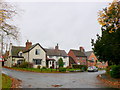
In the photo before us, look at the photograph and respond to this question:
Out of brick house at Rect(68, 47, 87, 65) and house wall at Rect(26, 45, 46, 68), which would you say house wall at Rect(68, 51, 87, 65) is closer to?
brick house at Rect(68, 47, 87, 65)

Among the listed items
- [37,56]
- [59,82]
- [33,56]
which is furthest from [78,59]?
[59,82]

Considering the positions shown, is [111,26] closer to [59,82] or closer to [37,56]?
[59,82]

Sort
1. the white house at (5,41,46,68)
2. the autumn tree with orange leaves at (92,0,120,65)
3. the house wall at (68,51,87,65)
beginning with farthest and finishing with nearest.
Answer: the house wall at (68,51,87,65) → the white house at (5,41,46,68) → the autumn tree with orange leaves at (92,0,120,65)

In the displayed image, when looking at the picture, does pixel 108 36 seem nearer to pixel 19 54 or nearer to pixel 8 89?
pixel 8 89

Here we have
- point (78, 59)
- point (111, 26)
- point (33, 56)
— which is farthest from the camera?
point (78, 59)

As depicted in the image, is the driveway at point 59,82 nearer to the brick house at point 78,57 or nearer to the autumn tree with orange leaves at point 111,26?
the autumn tree with orange leaves at point 111,26

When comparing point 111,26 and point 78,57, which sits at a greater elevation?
point 111,26

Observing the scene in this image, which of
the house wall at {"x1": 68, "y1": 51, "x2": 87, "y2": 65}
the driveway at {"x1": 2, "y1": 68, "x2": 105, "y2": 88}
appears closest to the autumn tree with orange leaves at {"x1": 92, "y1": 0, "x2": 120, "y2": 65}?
the driveway at {"x1": 2, "y1": 68, "x2": 105, "y2": 88}

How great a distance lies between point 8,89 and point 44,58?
3370cm

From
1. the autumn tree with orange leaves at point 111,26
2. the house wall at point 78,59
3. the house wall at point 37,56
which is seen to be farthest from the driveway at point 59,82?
the house wall at point 78,59

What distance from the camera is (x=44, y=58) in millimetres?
44125

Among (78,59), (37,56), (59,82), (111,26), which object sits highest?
(111,26)

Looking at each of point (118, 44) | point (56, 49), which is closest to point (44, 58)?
point (56, 49)

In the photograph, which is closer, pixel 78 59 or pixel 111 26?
pixel 111 26
